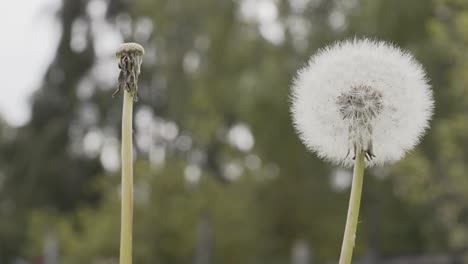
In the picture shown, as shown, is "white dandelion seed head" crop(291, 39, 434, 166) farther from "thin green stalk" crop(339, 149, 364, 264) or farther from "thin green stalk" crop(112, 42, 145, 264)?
"thin green stalk" crop(112, 42, 145, 264)

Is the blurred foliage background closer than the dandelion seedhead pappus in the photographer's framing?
No

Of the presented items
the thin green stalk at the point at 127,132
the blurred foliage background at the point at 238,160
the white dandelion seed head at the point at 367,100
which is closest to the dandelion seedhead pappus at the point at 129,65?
the thin green stalk at the point at 127,132

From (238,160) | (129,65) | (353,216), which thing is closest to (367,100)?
(353,216)

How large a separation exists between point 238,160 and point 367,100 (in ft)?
47.6

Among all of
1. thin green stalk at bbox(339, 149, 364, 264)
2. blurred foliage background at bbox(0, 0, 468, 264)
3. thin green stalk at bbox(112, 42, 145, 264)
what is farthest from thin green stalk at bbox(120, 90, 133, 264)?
blurred foliage background at bbox(0, 0, 468, 264)

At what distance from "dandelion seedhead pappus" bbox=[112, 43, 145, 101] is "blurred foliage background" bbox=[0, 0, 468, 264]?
8.74 meters

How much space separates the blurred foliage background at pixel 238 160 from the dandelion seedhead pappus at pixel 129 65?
8742 millimetres

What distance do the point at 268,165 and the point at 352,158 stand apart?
13913 mm

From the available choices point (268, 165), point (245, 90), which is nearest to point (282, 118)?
point (245, 90)

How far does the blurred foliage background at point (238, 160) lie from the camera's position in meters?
11.6

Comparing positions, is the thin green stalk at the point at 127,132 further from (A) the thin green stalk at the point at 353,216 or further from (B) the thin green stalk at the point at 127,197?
(A) the thin green stalk at the point at 353,216

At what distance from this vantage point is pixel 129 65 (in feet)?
4.53

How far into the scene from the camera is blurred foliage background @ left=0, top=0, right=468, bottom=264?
38.1ft

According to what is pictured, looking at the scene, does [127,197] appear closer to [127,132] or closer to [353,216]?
[127,132]
